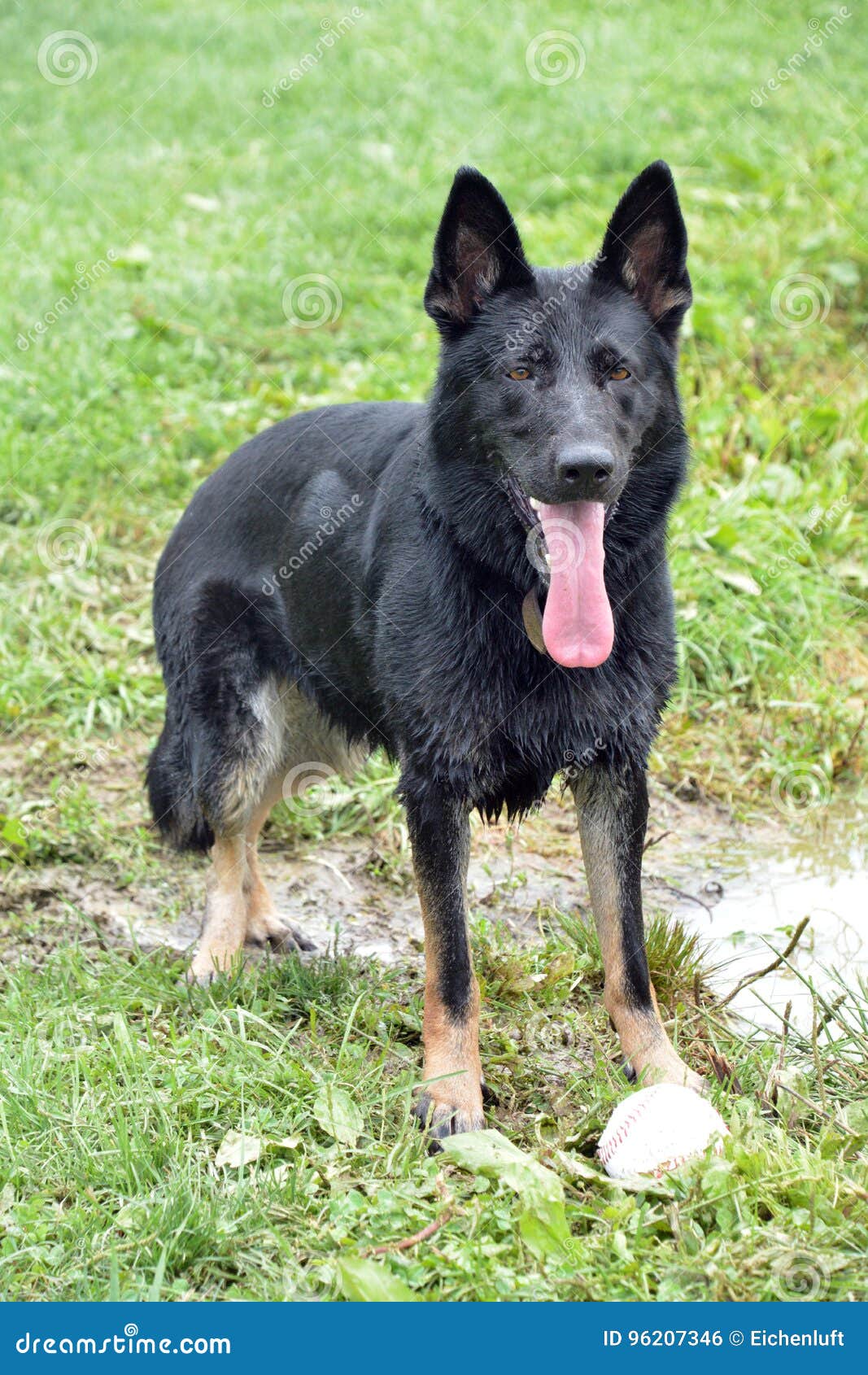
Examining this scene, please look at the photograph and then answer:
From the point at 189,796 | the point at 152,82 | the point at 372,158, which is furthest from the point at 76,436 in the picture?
the point at 152,82

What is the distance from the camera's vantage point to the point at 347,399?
6.70 meters

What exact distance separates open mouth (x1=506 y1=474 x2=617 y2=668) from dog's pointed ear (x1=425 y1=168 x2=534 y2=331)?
55 centimetres

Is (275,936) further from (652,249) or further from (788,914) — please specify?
(652,249)

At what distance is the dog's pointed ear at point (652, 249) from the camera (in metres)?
3.20

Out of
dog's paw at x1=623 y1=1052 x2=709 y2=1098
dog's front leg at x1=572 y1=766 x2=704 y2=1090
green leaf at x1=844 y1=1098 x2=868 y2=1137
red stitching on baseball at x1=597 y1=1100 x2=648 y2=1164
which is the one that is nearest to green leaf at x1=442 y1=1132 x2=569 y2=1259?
red stitching on baseball at x1=597 y1=1100 x2=648 y2=1164

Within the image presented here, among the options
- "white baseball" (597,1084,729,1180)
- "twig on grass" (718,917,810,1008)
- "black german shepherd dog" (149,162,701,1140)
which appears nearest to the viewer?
"white baseball" (597,1084,729,1180)

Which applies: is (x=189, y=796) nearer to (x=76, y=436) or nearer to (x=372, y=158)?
(x=76, y=436)

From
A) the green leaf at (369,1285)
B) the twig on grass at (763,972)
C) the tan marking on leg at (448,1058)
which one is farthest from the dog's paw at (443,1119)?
the twig on grass at (763,972)

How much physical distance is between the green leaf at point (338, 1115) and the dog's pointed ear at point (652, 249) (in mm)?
2003

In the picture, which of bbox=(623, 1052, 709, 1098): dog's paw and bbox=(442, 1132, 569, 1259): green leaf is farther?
bbox=(623, 1052, 709, 1098): dog's paw

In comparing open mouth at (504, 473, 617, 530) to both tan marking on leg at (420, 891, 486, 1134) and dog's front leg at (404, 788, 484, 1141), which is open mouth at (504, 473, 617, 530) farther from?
tan marking on leg at (420, 891, 486, 1134)

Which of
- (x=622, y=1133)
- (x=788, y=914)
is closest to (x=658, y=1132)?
(x=622, y=1133)

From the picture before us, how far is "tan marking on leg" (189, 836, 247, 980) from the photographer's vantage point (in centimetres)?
402

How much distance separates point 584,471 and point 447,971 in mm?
1244
